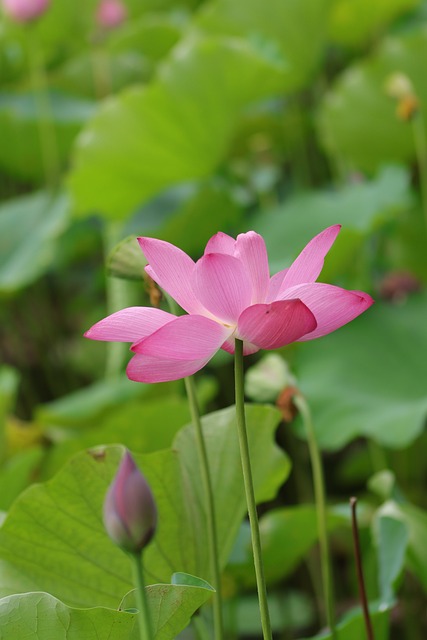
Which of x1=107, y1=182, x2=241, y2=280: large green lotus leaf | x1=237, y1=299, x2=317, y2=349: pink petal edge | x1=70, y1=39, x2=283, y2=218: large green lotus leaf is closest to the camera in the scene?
x1=237, y1=299, x2=317, y2=349: pink petal edge

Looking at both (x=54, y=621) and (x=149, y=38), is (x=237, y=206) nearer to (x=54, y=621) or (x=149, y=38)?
(x=149, y=38)

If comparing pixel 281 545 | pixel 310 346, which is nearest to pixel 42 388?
pixel 310 346

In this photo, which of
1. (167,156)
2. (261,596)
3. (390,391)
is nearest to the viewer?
(261,596)

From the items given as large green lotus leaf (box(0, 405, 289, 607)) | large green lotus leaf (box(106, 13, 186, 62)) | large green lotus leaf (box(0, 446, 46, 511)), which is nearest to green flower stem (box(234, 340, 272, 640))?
large green lotus leaf (box(0, 405, 289, 607))

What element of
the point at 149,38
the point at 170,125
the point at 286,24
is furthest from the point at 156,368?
the point at 149,38

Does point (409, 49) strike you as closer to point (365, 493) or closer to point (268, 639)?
point (365, 493)

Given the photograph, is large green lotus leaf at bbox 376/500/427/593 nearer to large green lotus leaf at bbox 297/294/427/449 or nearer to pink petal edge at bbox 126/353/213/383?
large green lotus leaf at bbox 297/294/427/449
